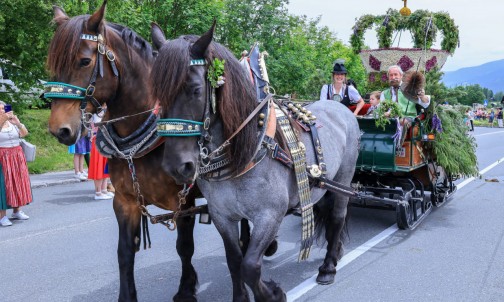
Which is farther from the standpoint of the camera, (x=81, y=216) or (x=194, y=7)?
(x=194, y=7)

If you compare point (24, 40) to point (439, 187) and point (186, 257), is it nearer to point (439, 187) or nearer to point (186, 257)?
point (186, 257)

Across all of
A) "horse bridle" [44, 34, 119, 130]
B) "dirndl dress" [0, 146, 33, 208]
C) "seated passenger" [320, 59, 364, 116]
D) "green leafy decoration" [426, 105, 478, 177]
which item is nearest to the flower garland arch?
"green leafy decoration" [426, 105, 478, 177]

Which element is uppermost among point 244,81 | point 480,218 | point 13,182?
point 244,81

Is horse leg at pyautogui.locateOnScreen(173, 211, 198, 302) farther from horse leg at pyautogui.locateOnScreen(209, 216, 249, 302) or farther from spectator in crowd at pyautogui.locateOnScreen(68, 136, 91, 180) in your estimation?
spectator in crowd at pyautogui.locateOnScreen(68, 136, 91, 180)

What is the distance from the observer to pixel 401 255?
5.05 m

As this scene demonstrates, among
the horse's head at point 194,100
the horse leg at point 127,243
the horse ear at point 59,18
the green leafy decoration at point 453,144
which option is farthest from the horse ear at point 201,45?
the green leafy decoration at point 453,144

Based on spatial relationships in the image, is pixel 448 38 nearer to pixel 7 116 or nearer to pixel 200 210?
pixel 200 210

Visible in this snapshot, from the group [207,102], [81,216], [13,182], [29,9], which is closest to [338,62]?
[207,102]

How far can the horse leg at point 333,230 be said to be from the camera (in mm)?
4336

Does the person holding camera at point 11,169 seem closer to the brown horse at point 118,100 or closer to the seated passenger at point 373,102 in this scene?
the brown horse at point 118,100

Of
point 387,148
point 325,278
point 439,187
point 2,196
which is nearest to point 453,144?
point 439,187

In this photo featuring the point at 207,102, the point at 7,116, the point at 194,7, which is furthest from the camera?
the point at 194,7

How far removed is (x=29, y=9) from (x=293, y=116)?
9.24 metres

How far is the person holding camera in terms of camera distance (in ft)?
22.3
